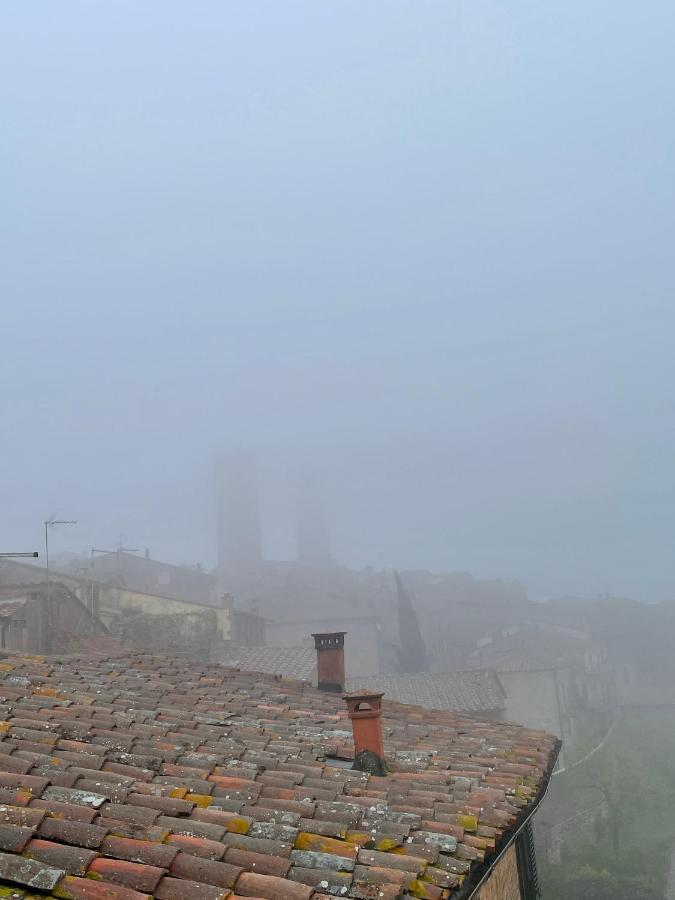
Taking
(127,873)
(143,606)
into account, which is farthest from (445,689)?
(127,873)

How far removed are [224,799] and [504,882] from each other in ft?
13.3

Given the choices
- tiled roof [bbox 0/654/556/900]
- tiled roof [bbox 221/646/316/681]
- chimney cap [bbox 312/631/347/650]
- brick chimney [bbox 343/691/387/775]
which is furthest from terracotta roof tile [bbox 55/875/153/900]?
tiled roof [bbox 221/646/316/681]

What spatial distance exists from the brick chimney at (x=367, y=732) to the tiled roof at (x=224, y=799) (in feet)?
0.76

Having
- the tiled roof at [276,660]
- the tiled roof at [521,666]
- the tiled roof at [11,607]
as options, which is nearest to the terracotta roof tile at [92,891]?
the tiled roof at [11,607]

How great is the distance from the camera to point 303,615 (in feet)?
225

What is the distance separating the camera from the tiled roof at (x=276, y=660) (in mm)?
34812

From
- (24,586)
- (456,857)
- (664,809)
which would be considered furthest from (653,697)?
(456,857)

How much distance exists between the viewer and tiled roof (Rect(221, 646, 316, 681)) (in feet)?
114

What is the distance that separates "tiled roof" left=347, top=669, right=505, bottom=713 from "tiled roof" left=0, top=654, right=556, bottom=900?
2377cm

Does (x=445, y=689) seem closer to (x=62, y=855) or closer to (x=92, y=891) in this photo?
(x=62, y=855)

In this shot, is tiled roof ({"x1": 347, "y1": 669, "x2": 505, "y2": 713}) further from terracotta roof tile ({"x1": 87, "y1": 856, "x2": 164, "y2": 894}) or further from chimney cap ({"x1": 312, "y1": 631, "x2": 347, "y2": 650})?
terracotta roof tile ({"x1": 87, "y1": 856, "x2": 164, "y2": 894})

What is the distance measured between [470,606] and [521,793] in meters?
82.5

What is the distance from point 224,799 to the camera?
5652 millimetres

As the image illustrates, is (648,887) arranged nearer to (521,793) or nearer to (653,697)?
(521,793)
